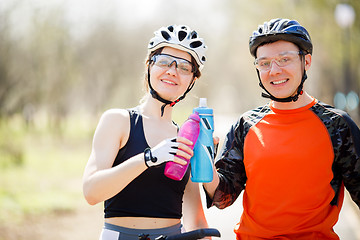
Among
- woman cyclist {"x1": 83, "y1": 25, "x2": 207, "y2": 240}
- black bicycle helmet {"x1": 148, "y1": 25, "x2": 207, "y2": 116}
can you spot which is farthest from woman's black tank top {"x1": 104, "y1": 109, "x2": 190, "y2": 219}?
black bicycle helmet {"x1": 148, "y1": 25, "x2": 207, "y2": 116}

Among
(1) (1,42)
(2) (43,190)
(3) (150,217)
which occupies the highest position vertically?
(1) (1,42)

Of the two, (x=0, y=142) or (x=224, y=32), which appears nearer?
(x=0, y=142)

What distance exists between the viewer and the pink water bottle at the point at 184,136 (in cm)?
288

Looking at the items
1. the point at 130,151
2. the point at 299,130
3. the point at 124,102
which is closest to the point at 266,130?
the point at 299,130

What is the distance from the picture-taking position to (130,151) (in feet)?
10.6

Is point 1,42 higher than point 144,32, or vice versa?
point 144,32

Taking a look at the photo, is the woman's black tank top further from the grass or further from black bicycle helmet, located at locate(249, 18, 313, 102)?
the grass

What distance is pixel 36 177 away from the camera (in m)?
12.7

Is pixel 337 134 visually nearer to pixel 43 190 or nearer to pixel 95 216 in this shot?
pixel 95 216

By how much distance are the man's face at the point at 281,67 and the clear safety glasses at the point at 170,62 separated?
0.65m

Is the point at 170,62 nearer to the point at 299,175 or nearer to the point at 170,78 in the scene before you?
the point at 170,78

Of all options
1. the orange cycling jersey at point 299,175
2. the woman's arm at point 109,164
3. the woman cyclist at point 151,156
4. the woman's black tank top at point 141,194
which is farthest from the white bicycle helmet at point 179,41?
the orange cycling jersey at point 299,175

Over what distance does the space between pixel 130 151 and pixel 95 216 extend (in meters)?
6.87

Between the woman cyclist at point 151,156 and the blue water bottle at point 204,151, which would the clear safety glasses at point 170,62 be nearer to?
the woman cyclist at point 151,156
